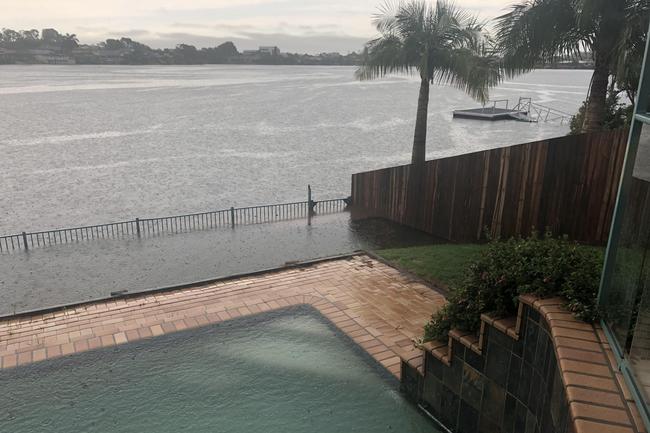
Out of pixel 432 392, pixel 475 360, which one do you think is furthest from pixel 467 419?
pixel 475 360

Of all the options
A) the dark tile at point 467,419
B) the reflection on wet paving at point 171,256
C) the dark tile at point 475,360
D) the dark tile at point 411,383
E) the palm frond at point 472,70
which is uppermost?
the palm frond at point 472,70

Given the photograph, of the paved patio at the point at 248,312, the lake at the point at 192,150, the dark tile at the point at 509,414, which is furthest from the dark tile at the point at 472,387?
the lake at the point at 192,150

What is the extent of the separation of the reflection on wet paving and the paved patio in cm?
248

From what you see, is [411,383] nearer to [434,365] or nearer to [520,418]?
[434,365]

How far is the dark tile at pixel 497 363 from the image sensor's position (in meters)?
4.34

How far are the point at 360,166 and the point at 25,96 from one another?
82567 millimetres

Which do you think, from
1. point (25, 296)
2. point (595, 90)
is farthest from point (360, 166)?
point (25, 296)

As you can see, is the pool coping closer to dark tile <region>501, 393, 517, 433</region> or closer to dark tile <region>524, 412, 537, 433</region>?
dark tile <region>501, 393, 517, 433</region>

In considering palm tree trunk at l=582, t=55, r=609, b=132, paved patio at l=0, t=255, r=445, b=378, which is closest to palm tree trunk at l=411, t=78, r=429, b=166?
palm tree trunk at l=582, t=55, r=609, b=132

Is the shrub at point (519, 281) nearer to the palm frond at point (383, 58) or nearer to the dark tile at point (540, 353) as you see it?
the dark tile at point (540, 353)

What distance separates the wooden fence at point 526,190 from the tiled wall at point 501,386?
4.99 meters

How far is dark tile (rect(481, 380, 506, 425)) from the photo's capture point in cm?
446

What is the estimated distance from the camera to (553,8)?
442 inches

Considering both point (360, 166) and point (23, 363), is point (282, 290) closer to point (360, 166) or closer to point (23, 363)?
point (23, 363)
